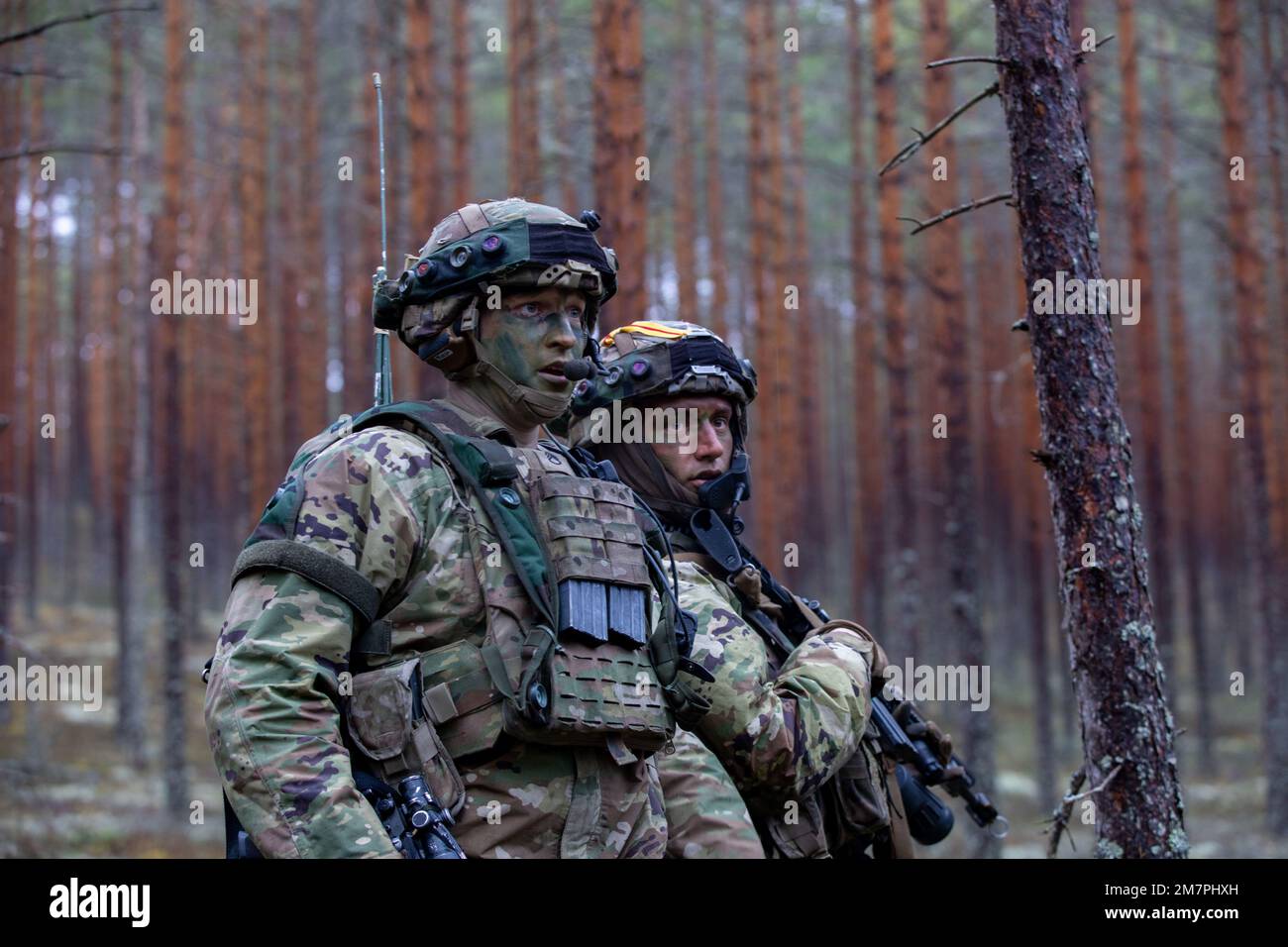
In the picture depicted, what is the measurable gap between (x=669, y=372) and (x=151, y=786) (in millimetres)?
14875

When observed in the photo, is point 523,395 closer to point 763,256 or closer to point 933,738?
A: point 933,738

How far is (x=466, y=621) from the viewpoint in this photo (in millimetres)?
3230

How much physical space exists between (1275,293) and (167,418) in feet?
66.7

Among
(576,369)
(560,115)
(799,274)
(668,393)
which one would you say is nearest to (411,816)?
(576,369)

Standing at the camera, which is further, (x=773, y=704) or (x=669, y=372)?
(x=669, y=372)

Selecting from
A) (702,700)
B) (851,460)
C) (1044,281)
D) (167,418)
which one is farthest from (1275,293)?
(702,700)

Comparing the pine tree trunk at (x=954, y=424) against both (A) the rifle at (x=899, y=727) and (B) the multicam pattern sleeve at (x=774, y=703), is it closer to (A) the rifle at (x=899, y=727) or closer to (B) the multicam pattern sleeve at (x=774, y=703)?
(A) the rifle at (x=899, y=727)

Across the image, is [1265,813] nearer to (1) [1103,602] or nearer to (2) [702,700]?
(1) [1103,602]

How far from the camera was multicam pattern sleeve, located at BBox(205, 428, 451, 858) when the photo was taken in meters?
2.82

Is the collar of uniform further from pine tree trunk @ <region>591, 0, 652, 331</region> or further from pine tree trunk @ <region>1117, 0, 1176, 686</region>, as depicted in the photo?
pine tree trunk @ <region>1117, 0, 1176, 686</region>

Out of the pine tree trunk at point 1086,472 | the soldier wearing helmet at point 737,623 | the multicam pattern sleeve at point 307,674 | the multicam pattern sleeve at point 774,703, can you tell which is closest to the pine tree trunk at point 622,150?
the soldier wearing helmet at point 737,623

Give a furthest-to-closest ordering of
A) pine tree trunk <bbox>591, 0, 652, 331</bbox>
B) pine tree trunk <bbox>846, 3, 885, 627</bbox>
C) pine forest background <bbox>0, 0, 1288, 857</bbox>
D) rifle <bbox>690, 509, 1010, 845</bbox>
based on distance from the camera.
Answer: pine tree trunk <bbox>846, 3, 885, 627</bbox> < pine forest background <bbox>0, 0, 1288, 857</bbox> < pine tree trunk <bbox>591, 0, 652, 331</bbox> < rifle <bbox>690, 509, 1010, 845</bbox>

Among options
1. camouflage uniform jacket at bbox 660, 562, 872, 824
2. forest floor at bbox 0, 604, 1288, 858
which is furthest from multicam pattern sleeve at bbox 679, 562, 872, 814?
forest floor at bbox 0, 604, 1288, 858

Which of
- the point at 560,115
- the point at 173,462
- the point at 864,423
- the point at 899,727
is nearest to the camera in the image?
the point at 899,727
